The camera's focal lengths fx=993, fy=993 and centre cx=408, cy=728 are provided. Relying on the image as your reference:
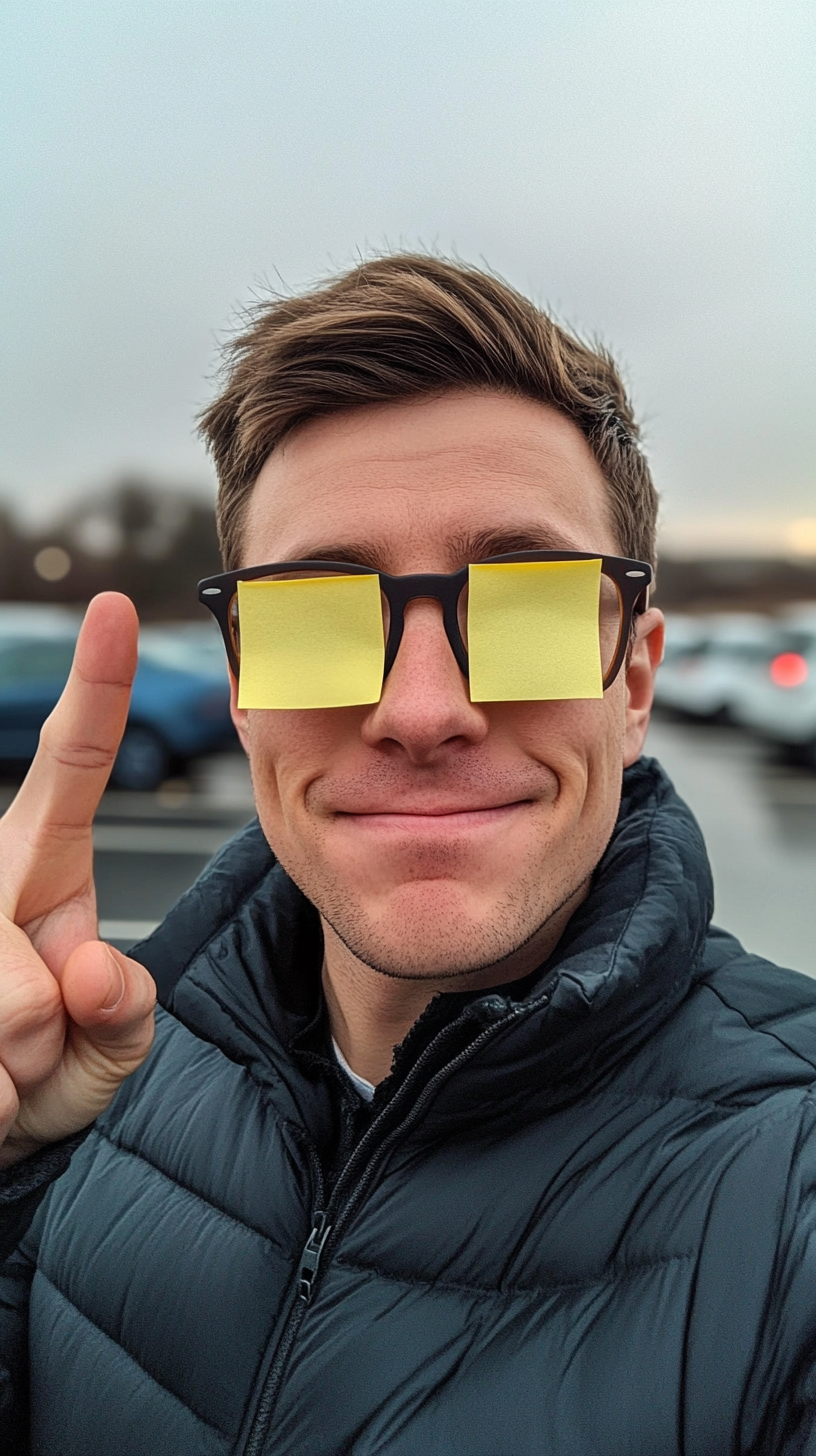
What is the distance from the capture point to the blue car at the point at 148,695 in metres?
7.83

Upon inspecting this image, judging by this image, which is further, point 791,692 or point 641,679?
point 791,692

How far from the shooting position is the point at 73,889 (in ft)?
3.33

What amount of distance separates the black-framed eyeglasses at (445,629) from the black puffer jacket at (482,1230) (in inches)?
10.8

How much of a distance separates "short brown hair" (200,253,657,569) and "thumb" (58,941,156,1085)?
0.62 meters

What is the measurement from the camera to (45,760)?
998 mm

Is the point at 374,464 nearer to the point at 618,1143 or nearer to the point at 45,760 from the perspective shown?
the point at 45,760

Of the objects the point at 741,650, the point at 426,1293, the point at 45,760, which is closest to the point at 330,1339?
the point at 426,1293

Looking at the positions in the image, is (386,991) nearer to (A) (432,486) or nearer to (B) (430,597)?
(B) (430,597)

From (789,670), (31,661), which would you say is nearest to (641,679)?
(31,661)

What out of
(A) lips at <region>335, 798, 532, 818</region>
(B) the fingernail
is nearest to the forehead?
(A) lips at <region>335, 798, 532, 818</region>

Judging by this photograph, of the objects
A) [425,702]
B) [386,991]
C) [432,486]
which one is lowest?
[386,991]

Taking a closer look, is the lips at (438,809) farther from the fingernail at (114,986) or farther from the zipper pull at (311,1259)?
the zipper pull at (311,1259)

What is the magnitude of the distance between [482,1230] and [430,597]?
64 cm

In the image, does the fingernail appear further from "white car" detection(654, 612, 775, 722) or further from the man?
"white car" detection(654, 612, 775, 722)
